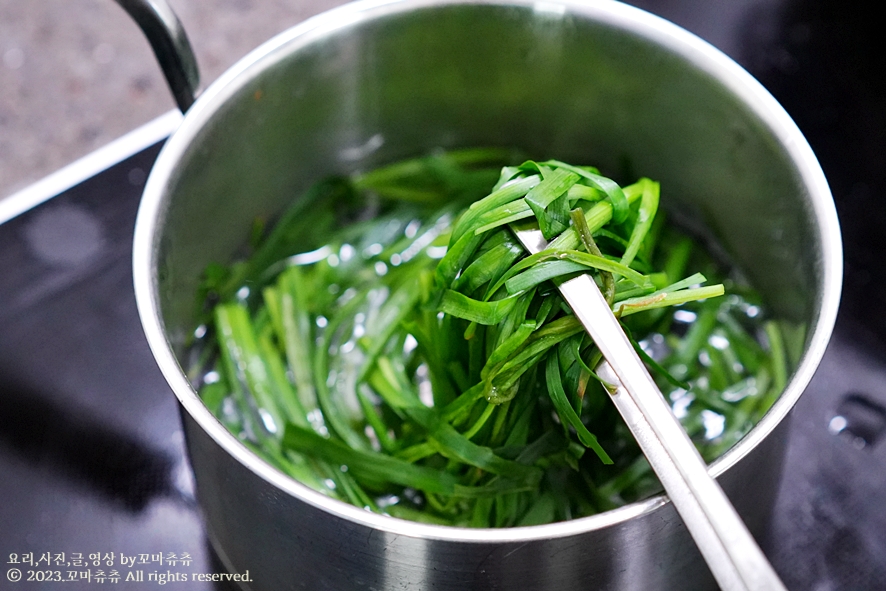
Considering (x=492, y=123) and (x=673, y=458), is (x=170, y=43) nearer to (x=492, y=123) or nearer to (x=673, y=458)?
(x=492, y=123)

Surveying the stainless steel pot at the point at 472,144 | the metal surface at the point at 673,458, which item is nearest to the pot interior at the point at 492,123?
the stainless steel pot at the point at 472,144

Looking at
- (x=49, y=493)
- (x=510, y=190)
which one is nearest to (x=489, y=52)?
(x=510, y=190)

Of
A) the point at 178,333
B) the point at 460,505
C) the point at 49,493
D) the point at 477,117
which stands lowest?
the point at 460,505

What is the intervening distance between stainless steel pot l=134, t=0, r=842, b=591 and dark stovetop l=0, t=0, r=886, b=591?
0.08 m

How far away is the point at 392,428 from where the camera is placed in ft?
2.94

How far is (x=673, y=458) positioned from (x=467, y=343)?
0.28 metres

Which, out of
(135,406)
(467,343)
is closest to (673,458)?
(467,343)

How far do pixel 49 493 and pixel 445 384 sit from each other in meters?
0.40

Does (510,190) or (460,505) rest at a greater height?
(510,190)

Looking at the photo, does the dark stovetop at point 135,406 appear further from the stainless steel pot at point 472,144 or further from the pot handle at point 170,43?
the pot handle at point 170,43

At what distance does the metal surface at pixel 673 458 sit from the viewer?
515 mm

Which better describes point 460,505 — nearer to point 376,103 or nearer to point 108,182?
point 376,103

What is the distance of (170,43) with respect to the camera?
84 centimetres

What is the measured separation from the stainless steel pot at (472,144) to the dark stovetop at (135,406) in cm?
8
